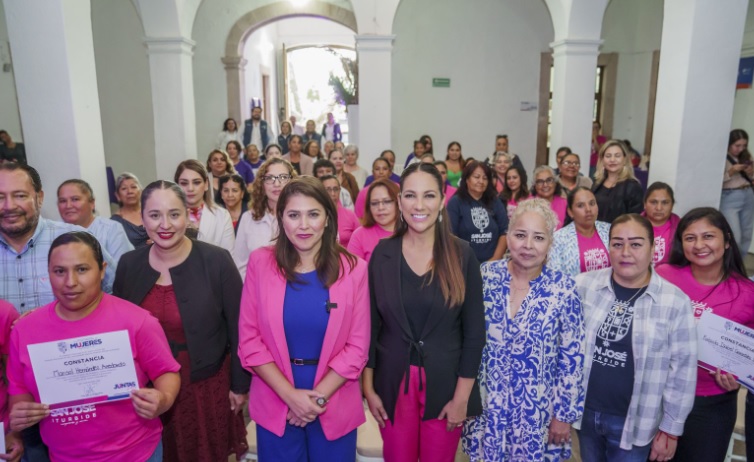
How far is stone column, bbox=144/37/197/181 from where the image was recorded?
707 centimetres

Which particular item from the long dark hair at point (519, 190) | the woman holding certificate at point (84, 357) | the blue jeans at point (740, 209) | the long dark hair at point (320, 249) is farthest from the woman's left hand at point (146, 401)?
the blue jeans at point (740, 209)

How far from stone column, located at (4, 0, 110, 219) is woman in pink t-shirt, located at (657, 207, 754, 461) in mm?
4461

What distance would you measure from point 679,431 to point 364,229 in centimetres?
210

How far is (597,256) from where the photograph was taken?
129 inches

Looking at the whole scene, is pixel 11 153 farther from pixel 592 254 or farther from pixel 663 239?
pixel 663 239

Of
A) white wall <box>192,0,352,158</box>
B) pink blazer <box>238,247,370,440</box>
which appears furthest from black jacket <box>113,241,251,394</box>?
white wall <box>192,0,352,158</box>

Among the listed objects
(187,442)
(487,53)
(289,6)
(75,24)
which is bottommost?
(187,442)

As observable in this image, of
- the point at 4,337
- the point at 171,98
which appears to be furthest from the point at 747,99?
the point at 4,337

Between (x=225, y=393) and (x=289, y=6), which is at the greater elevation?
(x=289, y=6)

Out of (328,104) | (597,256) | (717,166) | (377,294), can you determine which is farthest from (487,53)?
(328,104)

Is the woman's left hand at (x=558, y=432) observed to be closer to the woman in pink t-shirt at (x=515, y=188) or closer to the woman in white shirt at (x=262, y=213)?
the woman in white shirt at (x=262, y=213)

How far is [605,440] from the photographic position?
7.42ft

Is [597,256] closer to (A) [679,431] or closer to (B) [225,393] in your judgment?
(A) [679,431]

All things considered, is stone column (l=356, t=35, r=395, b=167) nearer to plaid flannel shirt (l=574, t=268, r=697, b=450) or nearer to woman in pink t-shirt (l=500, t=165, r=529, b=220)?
woman in pink t-shirt (l=500, t=165, r=529, b=220)
